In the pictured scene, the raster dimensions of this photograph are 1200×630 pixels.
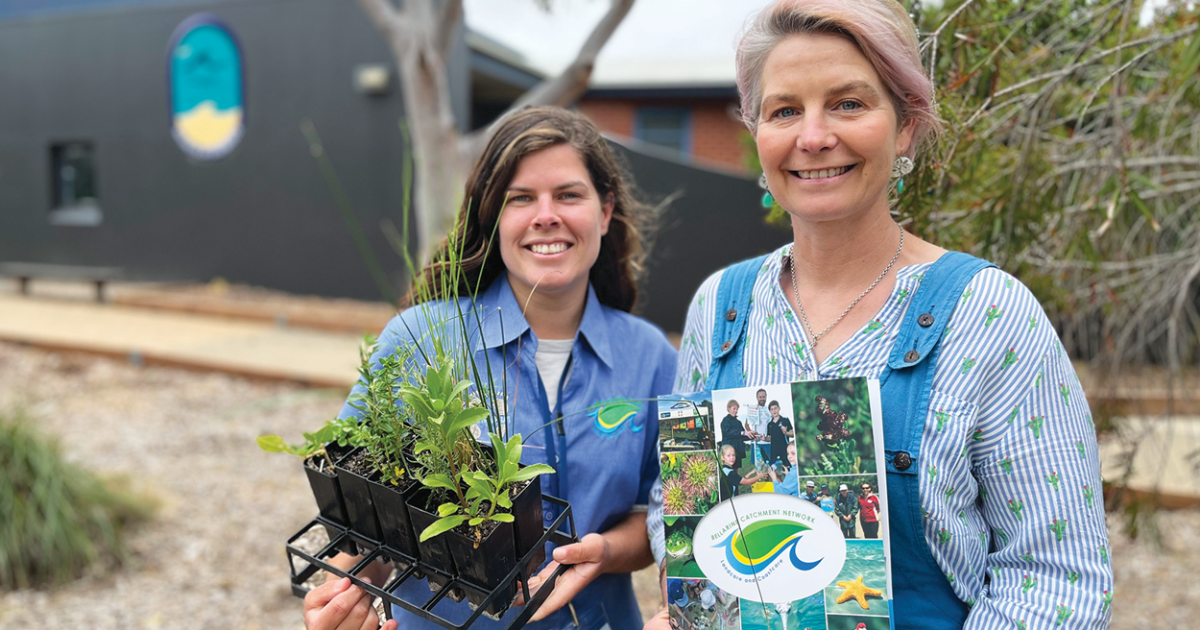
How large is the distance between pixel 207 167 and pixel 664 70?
21.5 ft

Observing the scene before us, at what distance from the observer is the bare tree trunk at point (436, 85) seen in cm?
455

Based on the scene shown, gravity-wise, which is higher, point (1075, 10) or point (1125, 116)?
point (1075, 10)

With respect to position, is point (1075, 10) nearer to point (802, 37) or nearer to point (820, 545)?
point (802, 37)

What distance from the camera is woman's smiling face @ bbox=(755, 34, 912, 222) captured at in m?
1.24

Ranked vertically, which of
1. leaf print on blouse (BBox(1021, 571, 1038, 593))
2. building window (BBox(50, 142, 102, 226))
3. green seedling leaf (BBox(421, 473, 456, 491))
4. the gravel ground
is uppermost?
building window (BBox(50, 142, 102, 226))

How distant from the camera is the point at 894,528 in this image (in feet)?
4.05

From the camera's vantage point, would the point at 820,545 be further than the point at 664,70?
No

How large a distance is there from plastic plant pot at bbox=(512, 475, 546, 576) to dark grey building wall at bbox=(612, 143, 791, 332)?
6023 mm

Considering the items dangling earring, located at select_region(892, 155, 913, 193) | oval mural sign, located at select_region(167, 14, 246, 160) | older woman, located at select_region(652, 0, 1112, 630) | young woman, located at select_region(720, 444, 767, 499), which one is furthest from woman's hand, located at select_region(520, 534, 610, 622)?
oval mural sign, located at select_region(167, 14, 246, 160)

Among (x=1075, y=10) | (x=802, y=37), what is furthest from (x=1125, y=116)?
(x=802, y=37)

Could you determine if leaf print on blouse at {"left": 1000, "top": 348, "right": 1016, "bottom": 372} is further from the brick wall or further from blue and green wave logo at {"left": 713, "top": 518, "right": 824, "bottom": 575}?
the brick wall

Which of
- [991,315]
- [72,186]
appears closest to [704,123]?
[72,186]

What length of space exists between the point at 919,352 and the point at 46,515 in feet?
12.9

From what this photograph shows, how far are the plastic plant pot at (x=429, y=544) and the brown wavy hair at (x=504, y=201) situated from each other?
1.29ft
